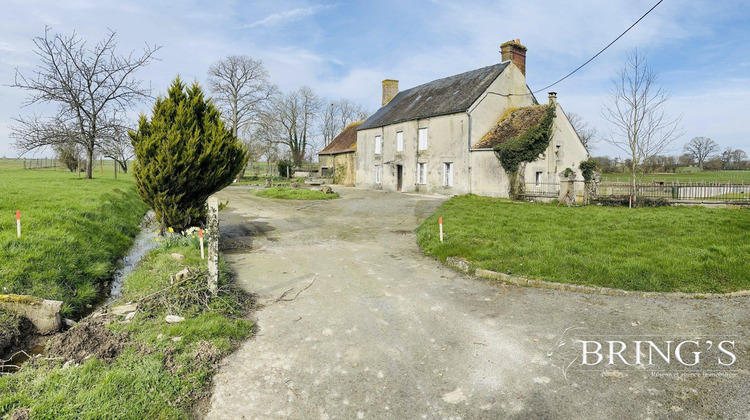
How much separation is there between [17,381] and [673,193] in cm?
2406

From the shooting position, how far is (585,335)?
506 cm

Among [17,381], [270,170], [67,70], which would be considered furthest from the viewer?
[270,170]

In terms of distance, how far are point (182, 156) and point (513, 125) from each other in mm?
20107

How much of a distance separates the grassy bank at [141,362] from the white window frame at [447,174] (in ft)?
69.6

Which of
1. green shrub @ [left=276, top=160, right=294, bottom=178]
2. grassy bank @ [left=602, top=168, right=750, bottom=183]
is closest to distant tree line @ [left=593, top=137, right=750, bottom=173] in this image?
grassy bank @ [left=602, top=168, right=750, bottom=183]

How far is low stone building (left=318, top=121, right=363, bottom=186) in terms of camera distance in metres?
38.2

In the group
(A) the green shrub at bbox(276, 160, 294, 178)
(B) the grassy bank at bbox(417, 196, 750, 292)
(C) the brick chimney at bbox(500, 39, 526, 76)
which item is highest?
(C) the brick chimney at bbox(500, 39, 526, 76)

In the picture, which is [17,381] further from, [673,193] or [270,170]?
[270,170]

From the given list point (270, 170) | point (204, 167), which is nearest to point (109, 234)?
point (204, 167)

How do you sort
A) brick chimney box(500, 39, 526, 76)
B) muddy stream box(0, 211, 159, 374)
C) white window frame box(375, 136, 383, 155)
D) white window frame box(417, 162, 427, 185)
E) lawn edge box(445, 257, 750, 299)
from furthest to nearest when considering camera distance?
white window frame box(375, 136, 383, 155) → white window frame box(417, 162, 427, 185) → brick chimney box(500, 39, 526, 76) → lawn edge box(445, 257, 750, 299) → muddy stream box(0, 211, 159, 374)

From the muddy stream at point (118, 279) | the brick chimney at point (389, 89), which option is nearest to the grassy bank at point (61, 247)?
the muddy stream at point (118, 279)

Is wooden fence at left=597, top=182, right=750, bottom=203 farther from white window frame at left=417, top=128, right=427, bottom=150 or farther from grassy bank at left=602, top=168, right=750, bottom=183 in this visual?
grassy bank at left=602, top=168, right=750, bottom=183

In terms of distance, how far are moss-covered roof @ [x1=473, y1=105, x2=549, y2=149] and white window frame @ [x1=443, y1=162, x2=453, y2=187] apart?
7.38 feet

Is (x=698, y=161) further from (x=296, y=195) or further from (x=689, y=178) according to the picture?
(x=296, y=195)
